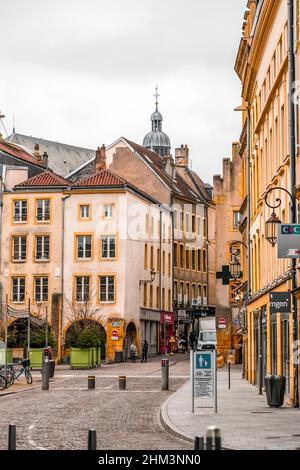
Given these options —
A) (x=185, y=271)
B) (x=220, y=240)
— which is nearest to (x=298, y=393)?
(x=220, y=240)

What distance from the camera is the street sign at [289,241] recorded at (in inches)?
833

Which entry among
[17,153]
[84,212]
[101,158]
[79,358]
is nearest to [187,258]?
[101,158]

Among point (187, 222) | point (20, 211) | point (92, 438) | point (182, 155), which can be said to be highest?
point (182, 155)

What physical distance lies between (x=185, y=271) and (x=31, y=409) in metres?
66.9

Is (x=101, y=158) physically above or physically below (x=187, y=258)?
above

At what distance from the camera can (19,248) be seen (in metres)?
77.9

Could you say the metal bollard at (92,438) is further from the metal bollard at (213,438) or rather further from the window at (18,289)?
the window at (18,289)

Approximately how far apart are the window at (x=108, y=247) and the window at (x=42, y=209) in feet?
15.9

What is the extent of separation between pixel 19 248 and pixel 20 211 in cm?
271

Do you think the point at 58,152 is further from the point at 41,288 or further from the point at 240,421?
the point at 240,421

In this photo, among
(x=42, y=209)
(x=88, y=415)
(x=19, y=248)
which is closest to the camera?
(x=88, y=415)

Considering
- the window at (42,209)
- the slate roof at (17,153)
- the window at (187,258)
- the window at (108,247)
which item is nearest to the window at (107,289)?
the window at (108,247)

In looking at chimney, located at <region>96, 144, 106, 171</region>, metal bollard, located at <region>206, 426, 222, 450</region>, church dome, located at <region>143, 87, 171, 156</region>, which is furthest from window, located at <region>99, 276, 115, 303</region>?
church dome, located at <region>143, 87, 171, 156</region>

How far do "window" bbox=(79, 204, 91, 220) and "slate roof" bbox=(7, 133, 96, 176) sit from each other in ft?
121
